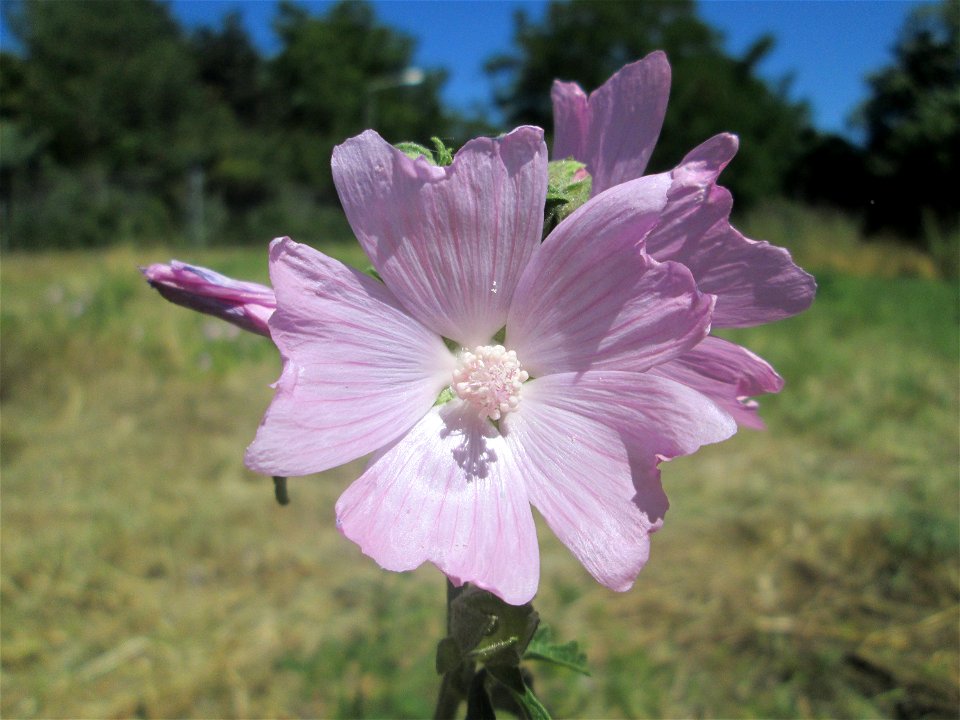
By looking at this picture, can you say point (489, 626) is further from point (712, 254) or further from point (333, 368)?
point (712, 254)

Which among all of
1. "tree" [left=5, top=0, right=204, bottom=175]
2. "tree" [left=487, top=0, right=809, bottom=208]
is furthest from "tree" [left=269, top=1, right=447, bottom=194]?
"tree" [left=487, top=0, right=809, bottom=208]

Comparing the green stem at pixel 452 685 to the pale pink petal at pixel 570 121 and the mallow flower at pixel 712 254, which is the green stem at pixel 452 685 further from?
the pale pink petal at pixel 570 121

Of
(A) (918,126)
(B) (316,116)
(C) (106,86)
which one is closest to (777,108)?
(A) (918,126)

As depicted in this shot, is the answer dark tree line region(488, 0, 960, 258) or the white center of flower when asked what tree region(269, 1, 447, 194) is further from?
the white center of flower

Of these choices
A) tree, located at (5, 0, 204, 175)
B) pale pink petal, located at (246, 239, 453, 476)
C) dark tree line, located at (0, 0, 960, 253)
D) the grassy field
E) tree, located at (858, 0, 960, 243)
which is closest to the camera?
pale pink petal, located at (246, 239, 453, 476)

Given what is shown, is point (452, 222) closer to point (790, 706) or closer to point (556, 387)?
point (556, 387)

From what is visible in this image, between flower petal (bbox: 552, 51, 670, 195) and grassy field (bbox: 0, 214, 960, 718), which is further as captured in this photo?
grassy field (bbox: 0, 214, 960, 718)

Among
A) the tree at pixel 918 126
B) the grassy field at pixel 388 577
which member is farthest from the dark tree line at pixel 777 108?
the grassy field at pixel 388 577

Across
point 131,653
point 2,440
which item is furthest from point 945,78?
point 2,440
